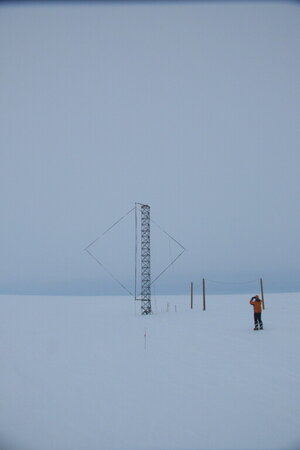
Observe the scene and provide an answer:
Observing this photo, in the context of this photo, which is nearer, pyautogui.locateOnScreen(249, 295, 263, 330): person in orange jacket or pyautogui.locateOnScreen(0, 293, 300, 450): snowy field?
pyautogui.locateOnScreen(0, 293, 300, 450): snowy field

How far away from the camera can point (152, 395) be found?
8531 millimetres

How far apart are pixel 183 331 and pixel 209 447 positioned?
45.3 ft

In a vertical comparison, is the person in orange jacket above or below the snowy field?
above

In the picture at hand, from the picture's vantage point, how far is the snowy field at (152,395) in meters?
6.33

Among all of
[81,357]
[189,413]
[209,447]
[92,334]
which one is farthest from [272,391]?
[92,334]

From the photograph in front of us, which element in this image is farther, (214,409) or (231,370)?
(231,370)

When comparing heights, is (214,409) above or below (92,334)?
below

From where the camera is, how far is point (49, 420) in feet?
23.6

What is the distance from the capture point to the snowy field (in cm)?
633

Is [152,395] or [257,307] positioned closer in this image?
[152,395]

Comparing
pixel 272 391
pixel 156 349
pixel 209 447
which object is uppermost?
pixel 156 349

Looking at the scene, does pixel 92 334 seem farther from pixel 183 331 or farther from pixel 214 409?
pixel 214 409

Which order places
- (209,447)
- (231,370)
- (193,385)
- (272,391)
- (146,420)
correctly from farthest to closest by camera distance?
(231,370)
(193,385)
(272,391)
(146,420)
(209,447)

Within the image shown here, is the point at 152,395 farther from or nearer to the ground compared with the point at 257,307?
nearer to the ground
